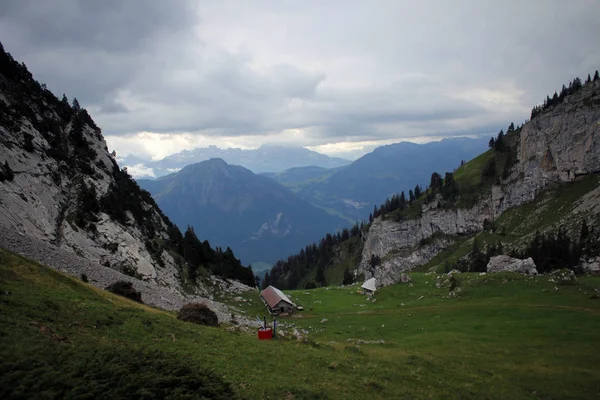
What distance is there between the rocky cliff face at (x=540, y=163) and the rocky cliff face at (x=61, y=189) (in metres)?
103

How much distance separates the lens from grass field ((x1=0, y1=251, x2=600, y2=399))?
42.4 feet

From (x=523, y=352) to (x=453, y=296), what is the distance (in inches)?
1053

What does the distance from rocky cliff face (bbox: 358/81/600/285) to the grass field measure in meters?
98.7

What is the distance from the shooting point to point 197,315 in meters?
34.9

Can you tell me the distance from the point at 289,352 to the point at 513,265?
63269 mm

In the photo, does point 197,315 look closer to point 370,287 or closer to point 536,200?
point 370,287

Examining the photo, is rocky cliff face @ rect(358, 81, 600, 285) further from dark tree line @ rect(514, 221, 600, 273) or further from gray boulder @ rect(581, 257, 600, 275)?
gray boulder @ rect(581, 257, 600, 275)

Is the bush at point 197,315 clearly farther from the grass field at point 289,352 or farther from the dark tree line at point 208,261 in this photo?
the dark tree line at point 208,261

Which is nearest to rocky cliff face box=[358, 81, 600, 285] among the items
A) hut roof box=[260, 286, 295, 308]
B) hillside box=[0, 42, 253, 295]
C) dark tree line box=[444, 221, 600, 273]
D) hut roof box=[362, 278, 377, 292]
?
dark tree line box=[444, 221, 600, 273]

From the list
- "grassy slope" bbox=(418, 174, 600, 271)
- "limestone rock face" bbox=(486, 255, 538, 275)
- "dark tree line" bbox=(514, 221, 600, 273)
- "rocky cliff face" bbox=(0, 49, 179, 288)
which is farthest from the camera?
"grassy slope" bbox=(418, 174, 600, 271)

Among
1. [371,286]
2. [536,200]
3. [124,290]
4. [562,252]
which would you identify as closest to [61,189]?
[124,290]

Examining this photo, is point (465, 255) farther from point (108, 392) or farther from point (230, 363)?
point (108, 392)

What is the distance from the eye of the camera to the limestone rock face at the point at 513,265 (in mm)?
66312

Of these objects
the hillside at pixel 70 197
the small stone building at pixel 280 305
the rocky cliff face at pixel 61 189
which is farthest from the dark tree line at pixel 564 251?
the rocky cliff face at pixel 61 189
